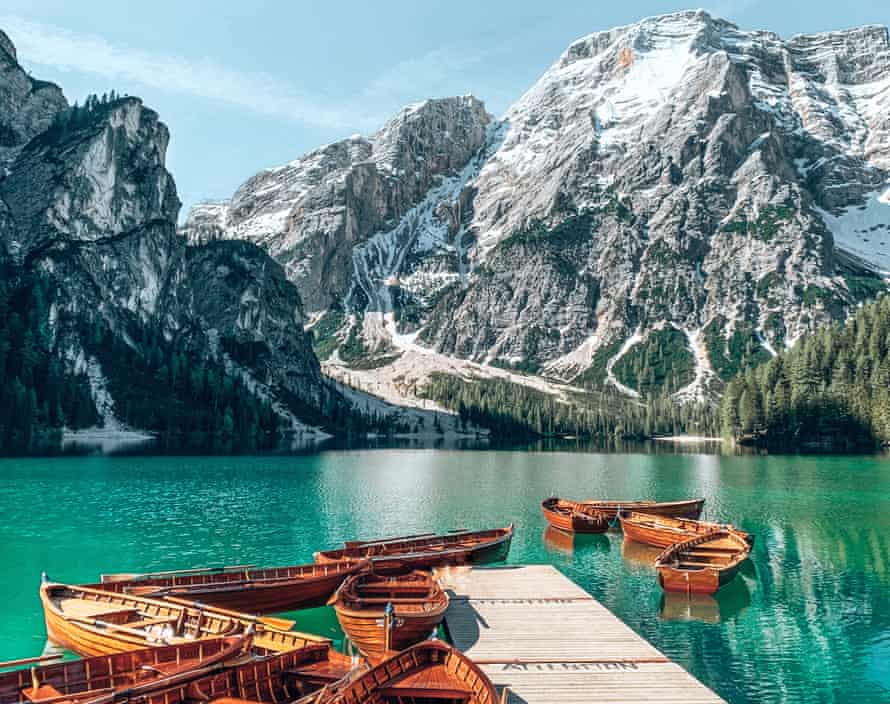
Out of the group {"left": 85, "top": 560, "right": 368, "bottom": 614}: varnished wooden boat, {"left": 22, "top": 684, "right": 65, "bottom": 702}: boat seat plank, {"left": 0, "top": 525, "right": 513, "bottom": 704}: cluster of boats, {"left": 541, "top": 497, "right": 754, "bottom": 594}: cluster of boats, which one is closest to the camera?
{"left": 22, "top": 684, "right": 65, "bottom": 702}: boat seat plank

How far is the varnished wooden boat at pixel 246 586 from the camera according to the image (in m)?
36.5

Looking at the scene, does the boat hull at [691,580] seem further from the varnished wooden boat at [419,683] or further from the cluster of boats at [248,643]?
the varnished wooden boat at [419,683]

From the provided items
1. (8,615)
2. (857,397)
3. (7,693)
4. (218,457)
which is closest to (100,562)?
(8,615)

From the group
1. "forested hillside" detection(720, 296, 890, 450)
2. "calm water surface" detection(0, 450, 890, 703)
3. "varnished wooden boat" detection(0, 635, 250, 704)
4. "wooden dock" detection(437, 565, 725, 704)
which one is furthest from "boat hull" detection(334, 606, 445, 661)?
"forested hillside" detection(720, 296, 890, 450)

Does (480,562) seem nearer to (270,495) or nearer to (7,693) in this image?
(7,693)

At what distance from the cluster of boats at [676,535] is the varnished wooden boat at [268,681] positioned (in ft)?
90.0

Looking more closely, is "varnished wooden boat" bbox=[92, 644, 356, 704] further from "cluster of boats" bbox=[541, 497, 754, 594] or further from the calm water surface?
"cluster of boats" bbox=[541, 497, 754, 594]

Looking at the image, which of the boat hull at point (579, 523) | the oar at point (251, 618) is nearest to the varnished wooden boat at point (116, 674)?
the oar at point (251, 618)

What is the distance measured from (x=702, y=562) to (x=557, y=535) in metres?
19.5

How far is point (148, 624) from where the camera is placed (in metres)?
30.5

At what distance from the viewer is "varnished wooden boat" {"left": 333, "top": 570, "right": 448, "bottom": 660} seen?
30.8 m

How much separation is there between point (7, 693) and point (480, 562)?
35095mm

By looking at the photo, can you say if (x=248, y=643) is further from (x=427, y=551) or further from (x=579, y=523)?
(x=579, y=523)

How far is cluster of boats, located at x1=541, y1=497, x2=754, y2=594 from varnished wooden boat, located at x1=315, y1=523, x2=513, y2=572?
1215 centimetres
